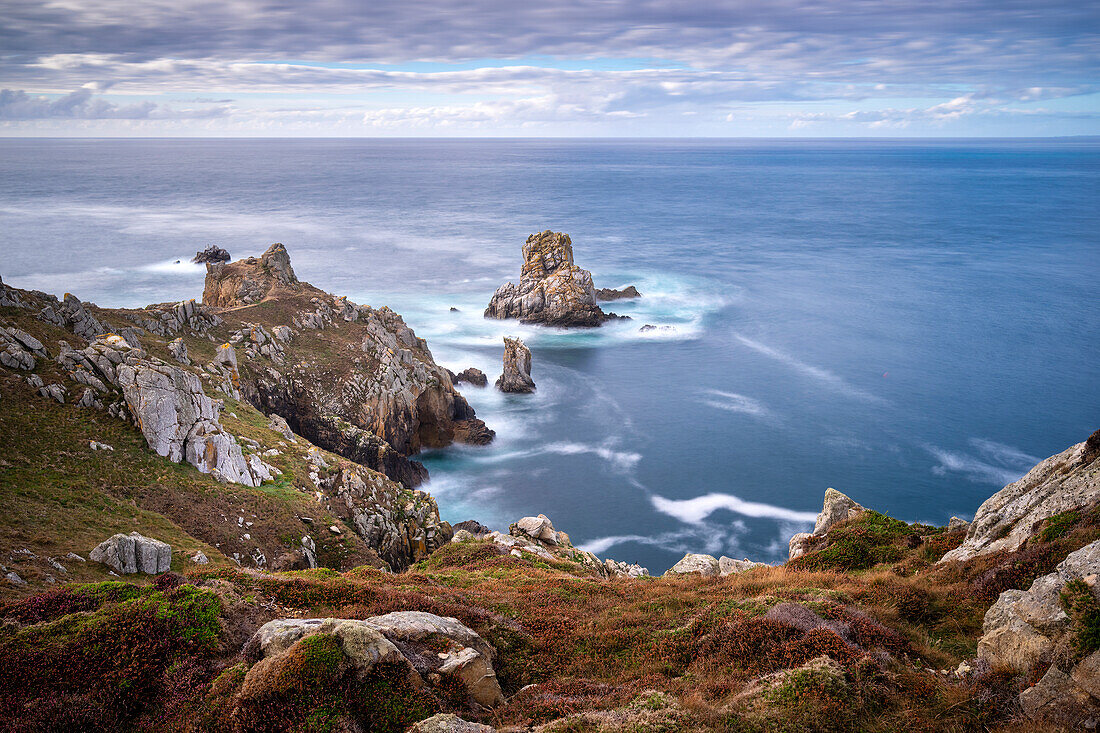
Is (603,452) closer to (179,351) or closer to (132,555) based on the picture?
(179,351)

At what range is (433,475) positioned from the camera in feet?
190

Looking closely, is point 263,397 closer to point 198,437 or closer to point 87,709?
point 198,437

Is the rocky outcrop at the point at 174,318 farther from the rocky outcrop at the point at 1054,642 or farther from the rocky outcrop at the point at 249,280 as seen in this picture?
the rocky outcrop at the point at 1054,642

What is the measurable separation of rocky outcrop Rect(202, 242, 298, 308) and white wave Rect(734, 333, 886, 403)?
6066cm

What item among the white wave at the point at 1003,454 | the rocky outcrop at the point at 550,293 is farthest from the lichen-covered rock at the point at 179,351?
the white wave at the point at 1003,454

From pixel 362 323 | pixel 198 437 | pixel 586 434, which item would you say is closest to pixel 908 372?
pixel 586 434

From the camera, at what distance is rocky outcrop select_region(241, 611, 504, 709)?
12.3m

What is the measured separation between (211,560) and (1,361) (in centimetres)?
1497

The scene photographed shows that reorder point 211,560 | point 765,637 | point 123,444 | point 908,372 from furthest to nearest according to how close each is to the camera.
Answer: point 908,372, point 123,444, point 211,560, point 765,637

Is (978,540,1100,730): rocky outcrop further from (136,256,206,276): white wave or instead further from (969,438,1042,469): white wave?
(136,256,206,276): white wave

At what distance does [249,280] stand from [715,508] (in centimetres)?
4885

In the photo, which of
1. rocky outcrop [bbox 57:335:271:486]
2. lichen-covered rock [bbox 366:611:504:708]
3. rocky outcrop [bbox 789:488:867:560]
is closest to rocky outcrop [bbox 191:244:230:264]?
rocky outcrop [bbox 57:335:271:486]

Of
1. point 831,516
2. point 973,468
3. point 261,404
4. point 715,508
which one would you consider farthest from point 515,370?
point 831,516

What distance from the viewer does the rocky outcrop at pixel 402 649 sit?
12.3m
